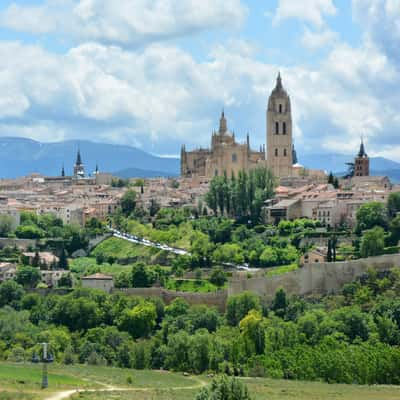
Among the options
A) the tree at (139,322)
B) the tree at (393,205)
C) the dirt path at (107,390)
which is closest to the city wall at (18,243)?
the tree at (139,322)

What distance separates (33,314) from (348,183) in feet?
146

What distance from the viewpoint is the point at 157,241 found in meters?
77.1

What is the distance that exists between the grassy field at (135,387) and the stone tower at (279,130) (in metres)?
60.7

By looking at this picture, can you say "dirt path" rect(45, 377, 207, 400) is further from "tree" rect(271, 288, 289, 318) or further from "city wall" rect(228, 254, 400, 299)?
"city wall" rect(228, 254, 400, 299)

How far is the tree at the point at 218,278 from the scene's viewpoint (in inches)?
2542

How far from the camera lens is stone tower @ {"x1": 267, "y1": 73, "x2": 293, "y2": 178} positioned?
339ft

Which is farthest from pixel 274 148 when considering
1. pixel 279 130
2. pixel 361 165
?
pixel 361 165

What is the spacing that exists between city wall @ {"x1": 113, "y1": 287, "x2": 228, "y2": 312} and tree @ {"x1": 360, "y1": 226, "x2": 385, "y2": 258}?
7.92 metres

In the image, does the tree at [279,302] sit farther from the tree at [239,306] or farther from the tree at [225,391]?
the tree at [225,391]

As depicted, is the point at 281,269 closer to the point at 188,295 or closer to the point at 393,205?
the point at 188,295

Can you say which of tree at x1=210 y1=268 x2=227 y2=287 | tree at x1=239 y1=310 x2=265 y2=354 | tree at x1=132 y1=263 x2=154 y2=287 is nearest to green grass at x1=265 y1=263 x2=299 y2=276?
tree at x1=210 y1=268 x2=227 y2=287

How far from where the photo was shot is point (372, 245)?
63844 millimetres

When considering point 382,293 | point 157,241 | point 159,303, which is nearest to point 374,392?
point 382,293

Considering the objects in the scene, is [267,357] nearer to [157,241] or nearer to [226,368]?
[226,368]
